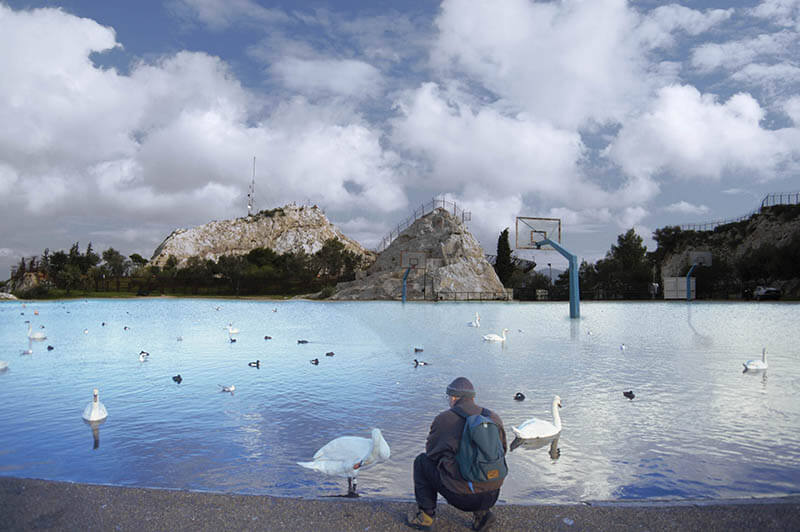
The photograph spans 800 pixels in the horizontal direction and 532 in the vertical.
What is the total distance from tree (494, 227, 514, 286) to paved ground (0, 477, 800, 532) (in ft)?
357

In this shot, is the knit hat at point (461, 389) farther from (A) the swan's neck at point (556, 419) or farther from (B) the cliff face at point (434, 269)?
(B) the cliff face at point (434, 269)

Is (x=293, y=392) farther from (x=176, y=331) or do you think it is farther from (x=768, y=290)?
(x=768, y=290)

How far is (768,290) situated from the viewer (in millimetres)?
70438

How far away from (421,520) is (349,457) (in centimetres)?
190

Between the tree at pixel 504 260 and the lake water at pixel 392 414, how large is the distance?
8941 cm

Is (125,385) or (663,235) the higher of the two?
(663,235)

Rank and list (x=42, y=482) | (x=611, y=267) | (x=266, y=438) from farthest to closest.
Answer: (x=611, y=267)
(x=266, y=438)
(x=42, y=482)

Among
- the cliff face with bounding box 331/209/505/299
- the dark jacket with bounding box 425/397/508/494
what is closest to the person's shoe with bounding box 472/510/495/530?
the dark jacket with bounding box 425/397/508/494

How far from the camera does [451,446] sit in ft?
15.7

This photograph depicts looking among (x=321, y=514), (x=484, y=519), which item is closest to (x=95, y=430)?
(x=321, y=514)

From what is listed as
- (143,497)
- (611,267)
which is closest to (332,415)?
(143,497)

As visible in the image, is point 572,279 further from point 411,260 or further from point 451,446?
point 451,446

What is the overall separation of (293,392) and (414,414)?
3937 millimetres

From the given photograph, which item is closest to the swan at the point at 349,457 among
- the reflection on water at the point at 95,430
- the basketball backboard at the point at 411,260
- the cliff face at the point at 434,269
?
the reflection on water at the point at 95,430
